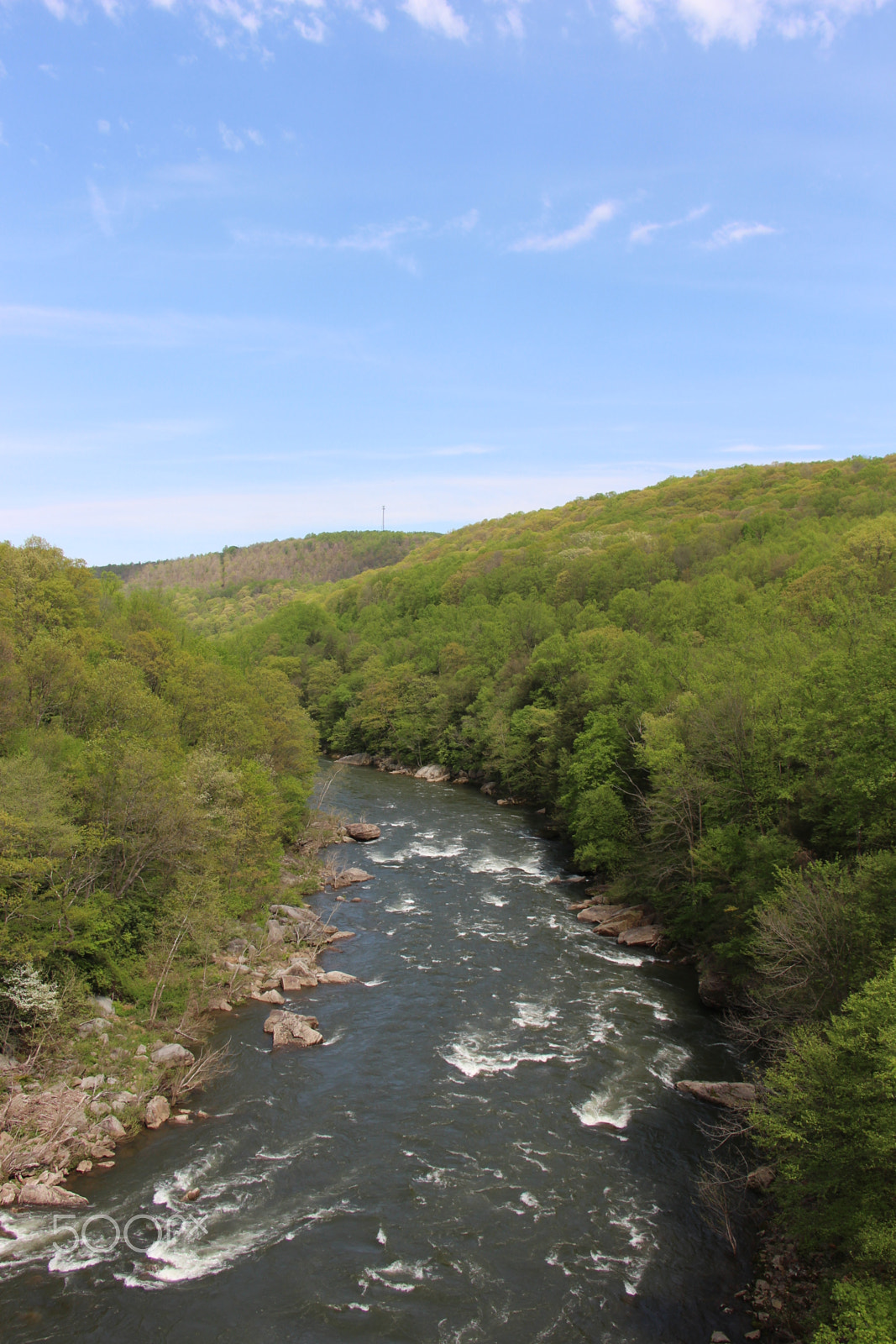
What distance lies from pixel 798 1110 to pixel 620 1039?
11.7 meters

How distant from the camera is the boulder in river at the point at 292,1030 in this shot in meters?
26.0

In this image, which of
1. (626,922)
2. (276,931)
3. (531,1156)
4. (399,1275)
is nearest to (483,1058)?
(531,1156)

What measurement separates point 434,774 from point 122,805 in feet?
181

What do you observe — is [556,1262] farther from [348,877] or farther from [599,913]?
[348,877]

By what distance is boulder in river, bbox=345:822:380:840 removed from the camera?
Result: 2125 inches

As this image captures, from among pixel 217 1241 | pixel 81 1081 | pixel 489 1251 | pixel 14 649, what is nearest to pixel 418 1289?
pixel 489 1251

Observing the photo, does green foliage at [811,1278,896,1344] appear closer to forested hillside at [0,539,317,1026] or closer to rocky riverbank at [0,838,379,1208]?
rocky riverbank at [0,838,379,1208]

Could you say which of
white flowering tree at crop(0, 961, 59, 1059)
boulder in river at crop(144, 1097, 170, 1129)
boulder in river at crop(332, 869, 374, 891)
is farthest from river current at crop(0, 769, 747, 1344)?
boulder in river at crop(332, 869, 374, 891)

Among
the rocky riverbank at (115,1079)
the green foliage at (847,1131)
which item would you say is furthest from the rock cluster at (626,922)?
the green foliage at (847,1131)

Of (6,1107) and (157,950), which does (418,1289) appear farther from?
(157,950)

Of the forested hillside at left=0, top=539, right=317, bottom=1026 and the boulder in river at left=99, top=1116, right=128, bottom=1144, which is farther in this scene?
the forested hillside at left=0, top=539, right=317, bottom=1026

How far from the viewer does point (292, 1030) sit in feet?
86.8

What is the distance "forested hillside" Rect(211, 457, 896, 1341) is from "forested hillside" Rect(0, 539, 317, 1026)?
19.2 m

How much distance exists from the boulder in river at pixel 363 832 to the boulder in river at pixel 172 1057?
97.2 ft
